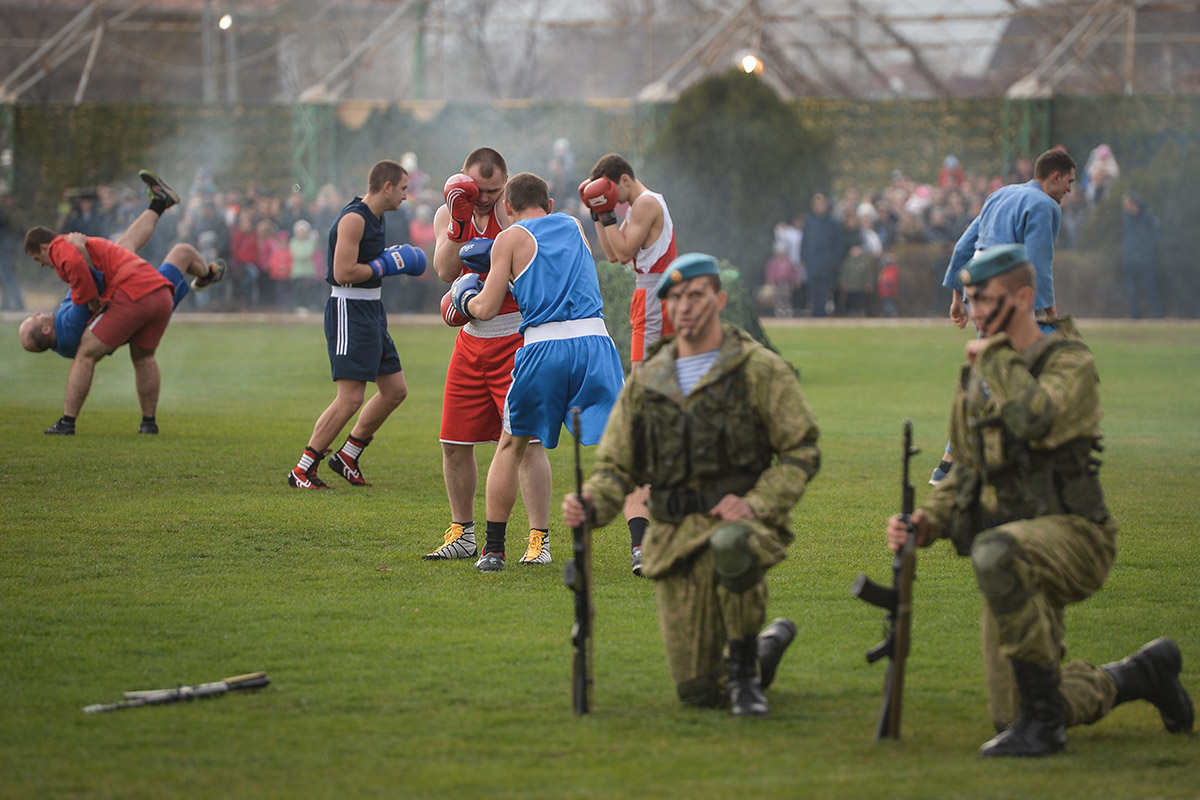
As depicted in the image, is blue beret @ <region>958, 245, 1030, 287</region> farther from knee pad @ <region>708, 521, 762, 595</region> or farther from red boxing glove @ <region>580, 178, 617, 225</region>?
red boxing glove @ <region>580, 178, 617, 225</region>

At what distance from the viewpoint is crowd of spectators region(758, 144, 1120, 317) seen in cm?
2520

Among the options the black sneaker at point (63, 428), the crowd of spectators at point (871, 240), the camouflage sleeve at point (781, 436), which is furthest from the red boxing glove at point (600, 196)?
the crowd of spectators at point (871, 240)

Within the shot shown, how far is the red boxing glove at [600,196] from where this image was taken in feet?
25.6

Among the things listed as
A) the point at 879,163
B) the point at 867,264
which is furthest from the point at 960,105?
the point at 867,264

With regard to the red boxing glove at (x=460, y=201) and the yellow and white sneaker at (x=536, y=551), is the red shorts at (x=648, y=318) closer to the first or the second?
the red boxing glove at (x=460, y=201)

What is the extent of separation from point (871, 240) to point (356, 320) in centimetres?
1687

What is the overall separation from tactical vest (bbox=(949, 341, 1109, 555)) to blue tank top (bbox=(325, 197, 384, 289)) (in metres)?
5.82

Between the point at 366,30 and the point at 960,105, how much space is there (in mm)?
19127

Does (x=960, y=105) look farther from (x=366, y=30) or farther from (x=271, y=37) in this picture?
(x=271, y=37)

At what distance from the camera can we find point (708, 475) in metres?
5.15

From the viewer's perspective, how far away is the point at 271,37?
144 feet

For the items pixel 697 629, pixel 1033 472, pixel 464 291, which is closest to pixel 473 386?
pixel 464 291

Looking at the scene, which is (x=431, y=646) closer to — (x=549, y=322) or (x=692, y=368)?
(x=692, y=368)

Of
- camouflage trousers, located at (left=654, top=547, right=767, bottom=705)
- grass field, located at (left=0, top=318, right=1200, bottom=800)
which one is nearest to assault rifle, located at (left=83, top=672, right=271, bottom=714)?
grass field, located at (left=0, top=318, right=1200, bottom=800)
